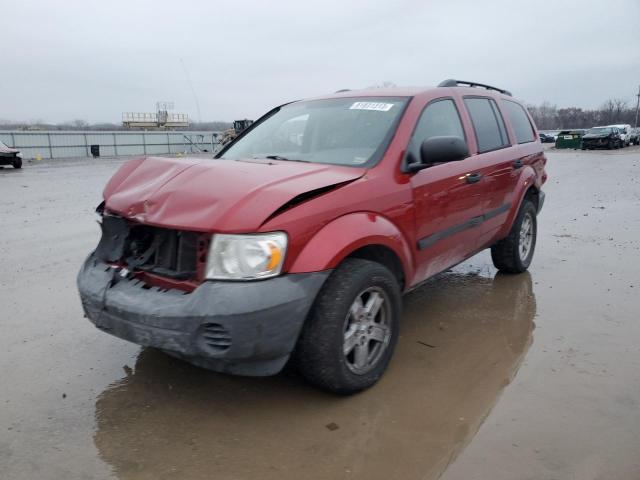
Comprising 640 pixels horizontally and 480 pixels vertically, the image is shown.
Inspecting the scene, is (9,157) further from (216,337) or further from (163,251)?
(216,337)

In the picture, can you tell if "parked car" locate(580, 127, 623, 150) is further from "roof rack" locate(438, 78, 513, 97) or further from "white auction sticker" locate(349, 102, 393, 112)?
"white auction sticker" locate(349, 102, 393, 112)

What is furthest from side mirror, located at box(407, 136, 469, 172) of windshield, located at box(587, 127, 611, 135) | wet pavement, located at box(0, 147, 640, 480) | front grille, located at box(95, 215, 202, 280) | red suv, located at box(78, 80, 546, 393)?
windshield, located at box(587, 127, 611, 135)

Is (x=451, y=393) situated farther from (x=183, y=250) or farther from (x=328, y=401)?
(x=183, y=250)

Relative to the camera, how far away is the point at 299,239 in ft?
8.73

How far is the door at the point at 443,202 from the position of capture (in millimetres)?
3504

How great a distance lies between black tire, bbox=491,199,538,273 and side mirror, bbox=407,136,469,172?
2011mm

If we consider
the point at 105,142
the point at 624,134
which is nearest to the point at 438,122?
the point at 105,142

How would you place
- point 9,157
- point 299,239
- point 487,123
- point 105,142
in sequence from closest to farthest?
point 299,239, point 487,123, point 9,157, point 105,142

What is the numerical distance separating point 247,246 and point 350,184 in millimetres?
792

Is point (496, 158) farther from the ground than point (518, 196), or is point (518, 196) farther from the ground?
point (496, 158)

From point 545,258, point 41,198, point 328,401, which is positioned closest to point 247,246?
point 328,401

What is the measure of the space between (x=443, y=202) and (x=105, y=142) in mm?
33099

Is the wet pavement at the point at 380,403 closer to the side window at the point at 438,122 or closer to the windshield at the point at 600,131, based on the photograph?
the side window at the point at 438,122

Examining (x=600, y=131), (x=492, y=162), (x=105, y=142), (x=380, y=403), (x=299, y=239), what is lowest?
(x=380, y=403)
